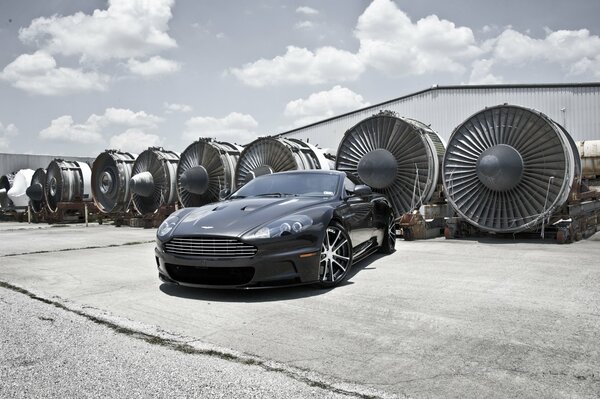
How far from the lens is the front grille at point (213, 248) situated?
4176 mm

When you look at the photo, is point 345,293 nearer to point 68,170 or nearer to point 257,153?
point 257,153

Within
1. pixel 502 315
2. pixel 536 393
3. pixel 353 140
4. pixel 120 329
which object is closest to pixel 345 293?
pixel 502 315

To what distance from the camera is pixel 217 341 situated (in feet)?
10.3

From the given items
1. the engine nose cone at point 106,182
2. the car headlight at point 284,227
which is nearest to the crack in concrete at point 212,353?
the car headlight at point 284,227

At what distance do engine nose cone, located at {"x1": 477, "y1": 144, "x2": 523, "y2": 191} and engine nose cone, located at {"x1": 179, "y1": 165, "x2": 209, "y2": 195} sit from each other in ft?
25.5

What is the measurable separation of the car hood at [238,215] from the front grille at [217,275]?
1.02ft

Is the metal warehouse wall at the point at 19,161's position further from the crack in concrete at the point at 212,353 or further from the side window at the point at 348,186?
the crack in concrete at the point at 212,353

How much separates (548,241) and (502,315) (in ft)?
19.5

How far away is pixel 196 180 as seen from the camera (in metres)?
13.7

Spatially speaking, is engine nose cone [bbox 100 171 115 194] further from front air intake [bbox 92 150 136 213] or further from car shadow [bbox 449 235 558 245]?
car shadow [bbox 449 235 558 245]

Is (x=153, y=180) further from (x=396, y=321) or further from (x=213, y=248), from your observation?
(x=396, y=321)

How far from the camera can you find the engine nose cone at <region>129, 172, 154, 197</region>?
50.2ft

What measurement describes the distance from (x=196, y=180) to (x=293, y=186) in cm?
843

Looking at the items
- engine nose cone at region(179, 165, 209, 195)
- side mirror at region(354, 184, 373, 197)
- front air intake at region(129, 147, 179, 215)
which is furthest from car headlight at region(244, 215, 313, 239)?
front air intake at region(129, 147, 179, 215)
